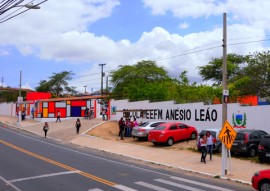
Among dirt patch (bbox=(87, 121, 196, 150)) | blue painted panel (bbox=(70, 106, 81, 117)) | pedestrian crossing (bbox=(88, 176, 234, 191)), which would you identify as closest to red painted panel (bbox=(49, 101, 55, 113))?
blue painted panel (bbox=(70, 106, 81, 117))

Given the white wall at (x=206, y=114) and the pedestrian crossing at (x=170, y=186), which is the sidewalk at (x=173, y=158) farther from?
the white wall at (x=206, y=114)

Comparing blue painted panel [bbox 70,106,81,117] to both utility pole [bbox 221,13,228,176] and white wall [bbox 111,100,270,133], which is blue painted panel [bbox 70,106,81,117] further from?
utility pole [bbox 221,13,228,176]

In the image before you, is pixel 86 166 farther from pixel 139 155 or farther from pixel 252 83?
pixel 252 83

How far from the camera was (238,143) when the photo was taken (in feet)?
69.8

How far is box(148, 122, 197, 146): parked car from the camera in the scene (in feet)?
88.6

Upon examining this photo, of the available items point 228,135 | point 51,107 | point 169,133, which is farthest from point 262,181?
point 51,107

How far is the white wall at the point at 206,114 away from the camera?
1021 inches

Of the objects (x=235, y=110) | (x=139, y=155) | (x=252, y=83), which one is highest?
(x=252, y=83)

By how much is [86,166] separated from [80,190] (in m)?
5.87

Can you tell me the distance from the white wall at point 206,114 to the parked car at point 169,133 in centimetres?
257

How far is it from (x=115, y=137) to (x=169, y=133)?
8174 millimetres

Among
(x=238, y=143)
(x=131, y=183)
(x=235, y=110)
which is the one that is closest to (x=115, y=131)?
(x=235, y=110)

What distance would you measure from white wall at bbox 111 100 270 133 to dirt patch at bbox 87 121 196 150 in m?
2.97

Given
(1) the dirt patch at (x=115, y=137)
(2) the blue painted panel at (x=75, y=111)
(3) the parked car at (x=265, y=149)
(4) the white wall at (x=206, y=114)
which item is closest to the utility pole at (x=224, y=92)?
(3) the parked car at (x=265, y=149)
